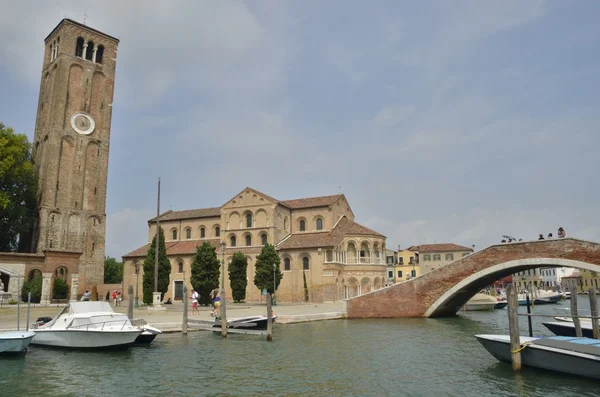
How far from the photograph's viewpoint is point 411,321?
28125 millimetres

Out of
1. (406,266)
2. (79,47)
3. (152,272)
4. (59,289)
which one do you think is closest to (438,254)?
(406,266)

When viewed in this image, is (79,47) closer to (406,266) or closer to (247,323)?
(247,323)

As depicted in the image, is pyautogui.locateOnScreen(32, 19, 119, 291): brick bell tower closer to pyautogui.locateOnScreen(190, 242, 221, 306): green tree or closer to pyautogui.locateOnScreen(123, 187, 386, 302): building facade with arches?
pyautogui.locateOnScreen(123, 187, 386, 302): building facade with arches

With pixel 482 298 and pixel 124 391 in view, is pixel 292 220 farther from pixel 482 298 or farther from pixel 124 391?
pixel 124 391

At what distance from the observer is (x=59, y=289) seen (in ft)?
122

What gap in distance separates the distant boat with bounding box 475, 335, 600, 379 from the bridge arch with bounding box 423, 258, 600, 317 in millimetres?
13970

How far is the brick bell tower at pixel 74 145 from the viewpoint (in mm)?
42719

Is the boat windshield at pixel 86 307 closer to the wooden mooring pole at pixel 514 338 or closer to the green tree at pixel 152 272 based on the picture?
the wooden mooring pole at pixel 514 338

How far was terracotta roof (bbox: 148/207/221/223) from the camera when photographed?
176 ft

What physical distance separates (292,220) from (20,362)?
38.0 meters

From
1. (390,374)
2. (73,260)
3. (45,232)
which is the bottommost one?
(390,374)

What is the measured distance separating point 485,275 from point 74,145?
39.4 meters

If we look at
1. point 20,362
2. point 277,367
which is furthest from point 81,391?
point 277,367

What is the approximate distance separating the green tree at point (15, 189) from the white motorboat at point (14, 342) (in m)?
27.7
